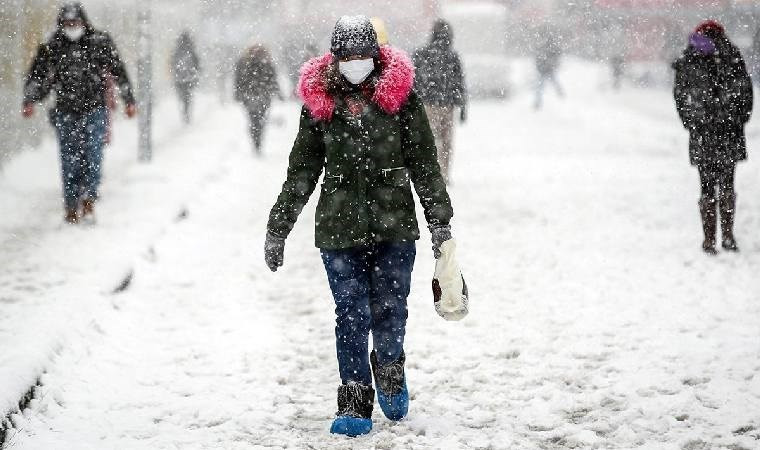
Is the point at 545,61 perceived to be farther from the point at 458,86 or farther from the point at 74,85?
the point at 74,85

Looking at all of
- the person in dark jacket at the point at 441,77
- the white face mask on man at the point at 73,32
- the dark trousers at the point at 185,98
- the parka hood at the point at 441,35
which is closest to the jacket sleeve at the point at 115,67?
the white face mask on man at the point at 73,32

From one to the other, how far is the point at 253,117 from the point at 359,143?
11.5 m

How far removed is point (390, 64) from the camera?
415 cm

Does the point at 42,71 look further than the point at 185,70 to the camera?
No

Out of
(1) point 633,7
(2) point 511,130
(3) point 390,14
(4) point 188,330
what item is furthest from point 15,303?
(1) point 633,7

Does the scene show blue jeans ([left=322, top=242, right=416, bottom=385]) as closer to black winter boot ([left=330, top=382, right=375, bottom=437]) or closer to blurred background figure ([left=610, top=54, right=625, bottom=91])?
black winter boot ([left=330, top=382, right=375, bottom=437])

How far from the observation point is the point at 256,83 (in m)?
15.0

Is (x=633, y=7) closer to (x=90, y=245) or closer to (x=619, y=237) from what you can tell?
(x=619, y=237)

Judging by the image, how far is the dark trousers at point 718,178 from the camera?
25.6 feet

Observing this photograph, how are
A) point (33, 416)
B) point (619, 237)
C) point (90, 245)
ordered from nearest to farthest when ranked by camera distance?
point (33, 416) → point (90, 245) → point (619, 237)

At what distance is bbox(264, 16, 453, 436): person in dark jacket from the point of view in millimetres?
4141

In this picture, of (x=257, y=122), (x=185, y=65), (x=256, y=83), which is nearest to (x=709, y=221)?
(x=256, y=83)

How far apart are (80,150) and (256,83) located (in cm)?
621

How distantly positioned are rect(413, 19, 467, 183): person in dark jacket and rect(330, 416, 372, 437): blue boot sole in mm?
7152
